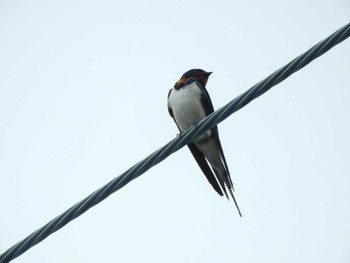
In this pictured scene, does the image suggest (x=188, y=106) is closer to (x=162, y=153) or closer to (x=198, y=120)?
(x=198, y=120)

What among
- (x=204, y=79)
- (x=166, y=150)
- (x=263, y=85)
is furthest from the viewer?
(x=204, y=79)

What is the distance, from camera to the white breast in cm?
440

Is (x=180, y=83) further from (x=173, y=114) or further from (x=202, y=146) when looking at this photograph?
(x=202, y=146)

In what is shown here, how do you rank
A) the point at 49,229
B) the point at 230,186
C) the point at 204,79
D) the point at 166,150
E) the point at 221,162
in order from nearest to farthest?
1. the point at 49,229
2. the point at 166,150
3. the point at 230,186
4. the point at 221,162
5. the point at 204,79

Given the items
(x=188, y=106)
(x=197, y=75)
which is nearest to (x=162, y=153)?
(x=188, y=106)

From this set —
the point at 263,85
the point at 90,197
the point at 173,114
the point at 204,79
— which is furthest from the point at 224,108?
the point at 204,79

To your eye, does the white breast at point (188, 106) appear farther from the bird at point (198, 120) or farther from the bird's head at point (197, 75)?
the bird's head at point (197, 75)

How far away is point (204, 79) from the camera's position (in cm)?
494

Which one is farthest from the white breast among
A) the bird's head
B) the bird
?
the bird's head

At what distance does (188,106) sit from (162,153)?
199 cm

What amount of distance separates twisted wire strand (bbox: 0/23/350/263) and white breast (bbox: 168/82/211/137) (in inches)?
74.2

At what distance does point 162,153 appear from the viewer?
243 cm

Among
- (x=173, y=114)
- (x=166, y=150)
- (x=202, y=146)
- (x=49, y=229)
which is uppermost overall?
(x=173, y=114)

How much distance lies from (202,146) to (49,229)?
2.47 m
